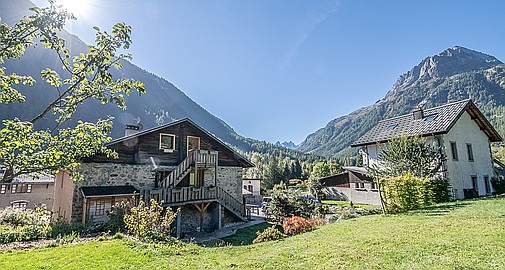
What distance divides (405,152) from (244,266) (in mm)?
16473

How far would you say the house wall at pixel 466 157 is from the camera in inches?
817

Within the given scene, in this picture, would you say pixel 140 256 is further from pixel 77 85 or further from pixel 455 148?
pixel 455 148

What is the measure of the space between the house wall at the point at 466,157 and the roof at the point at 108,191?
22.7 meters

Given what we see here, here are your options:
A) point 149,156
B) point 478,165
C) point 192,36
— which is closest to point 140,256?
point 149,156

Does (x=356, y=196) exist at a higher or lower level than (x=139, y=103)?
lower

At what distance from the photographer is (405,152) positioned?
60.8 ft

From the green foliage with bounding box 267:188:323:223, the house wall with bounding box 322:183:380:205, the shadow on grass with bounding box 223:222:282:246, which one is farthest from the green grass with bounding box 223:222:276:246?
the house wall with bounding box 322:183:380:205

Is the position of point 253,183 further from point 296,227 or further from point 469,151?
point 296,227

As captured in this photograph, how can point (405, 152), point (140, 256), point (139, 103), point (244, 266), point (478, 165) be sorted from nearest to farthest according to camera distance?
point (244, 266), point (140, 256), point (405, 152), point (478, 165), point (139, 103)

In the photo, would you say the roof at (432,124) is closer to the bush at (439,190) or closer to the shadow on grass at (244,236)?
the bush at (439,190)

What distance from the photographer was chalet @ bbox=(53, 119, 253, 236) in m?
14.5

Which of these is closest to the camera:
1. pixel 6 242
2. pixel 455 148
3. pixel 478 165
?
pixel 6 242

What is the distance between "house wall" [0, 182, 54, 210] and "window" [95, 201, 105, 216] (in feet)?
39.5

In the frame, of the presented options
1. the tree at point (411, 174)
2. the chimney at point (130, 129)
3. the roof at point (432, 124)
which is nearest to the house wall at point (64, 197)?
the chimney at point (130, 129)
